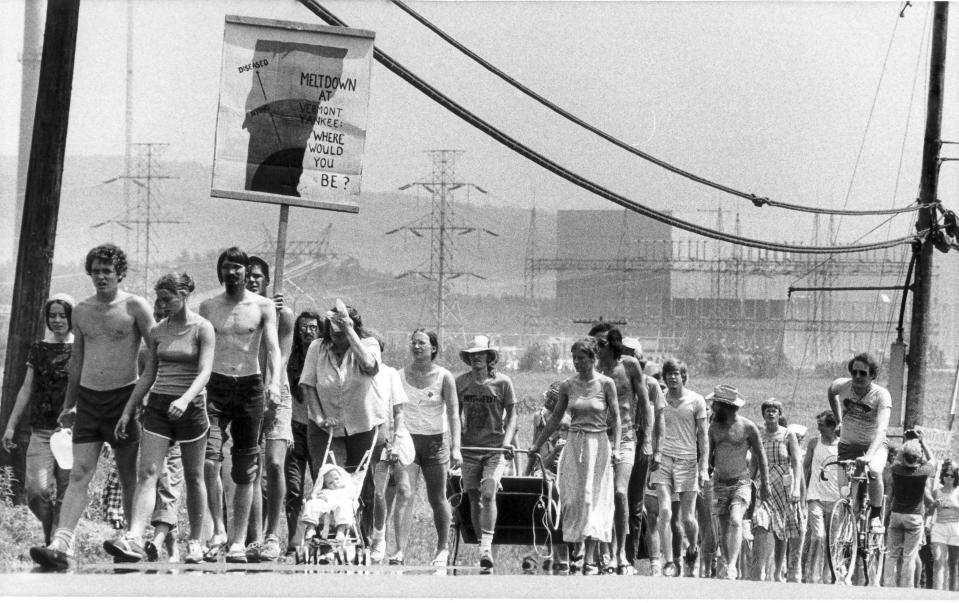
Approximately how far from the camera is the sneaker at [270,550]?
1026 cm

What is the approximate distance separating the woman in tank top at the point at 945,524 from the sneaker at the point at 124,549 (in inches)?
388

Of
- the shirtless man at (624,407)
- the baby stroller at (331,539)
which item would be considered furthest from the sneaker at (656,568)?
the baby stroller at (331,539)

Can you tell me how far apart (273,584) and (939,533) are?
972 cm

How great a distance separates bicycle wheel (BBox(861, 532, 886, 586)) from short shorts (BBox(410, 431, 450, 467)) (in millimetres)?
3981

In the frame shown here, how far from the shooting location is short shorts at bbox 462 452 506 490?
37.4 feet

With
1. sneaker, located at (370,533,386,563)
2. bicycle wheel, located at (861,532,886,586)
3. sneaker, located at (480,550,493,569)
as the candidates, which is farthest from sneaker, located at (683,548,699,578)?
sneaker, located at (370,533,386,563)

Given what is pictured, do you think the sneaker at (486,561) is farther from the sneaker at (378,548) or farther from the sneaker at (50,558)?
the sneaker at (50,558)

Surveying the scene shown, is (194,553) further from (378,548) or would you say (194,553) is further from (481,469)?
(481,469)

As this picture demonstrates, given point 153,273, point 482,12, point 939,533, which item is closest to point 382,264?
point 153,273

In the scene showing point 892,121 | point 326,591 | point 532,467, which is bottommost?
point 326,591

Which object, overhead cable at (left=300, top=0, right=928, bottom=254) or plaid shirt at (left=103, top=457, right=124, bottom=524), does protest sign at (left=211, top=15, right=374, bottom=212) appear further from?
plaid shirt at (left=103, top=457, right=124, bottom=524)

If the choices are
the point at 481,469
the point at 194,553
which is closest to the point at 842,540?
the point at 481,469

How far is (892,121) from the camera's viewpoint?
107 ft

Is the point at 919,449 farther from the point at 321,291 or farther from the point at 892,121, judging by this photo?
the point at 321,291
